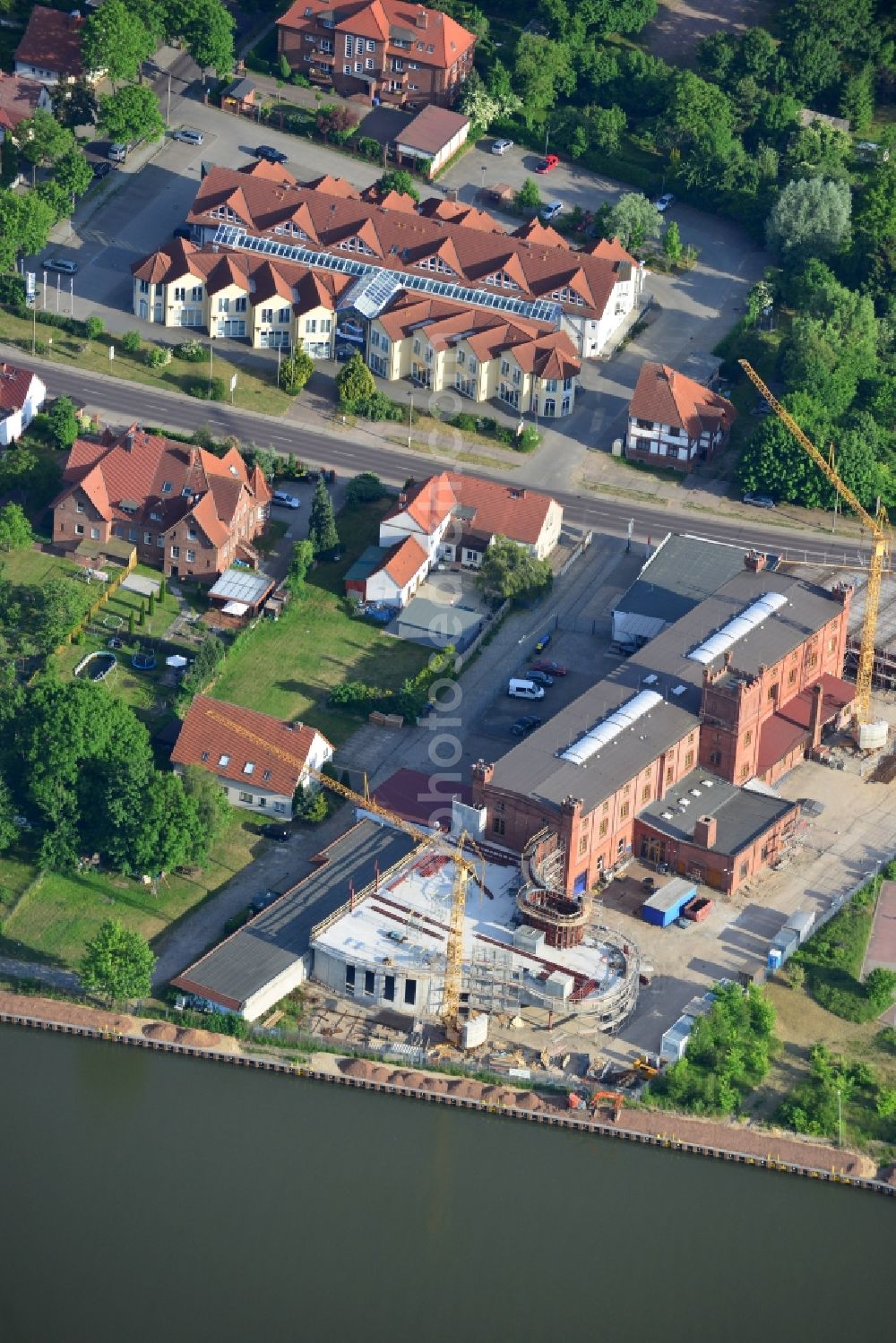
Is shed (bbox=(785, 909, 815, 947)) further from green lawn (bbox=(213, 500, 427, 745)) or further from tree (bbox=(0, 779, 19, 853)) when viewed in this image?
tree (bbox=(0, 779, 19, 853))

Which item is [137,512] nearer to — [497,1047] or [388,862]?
[388,862]

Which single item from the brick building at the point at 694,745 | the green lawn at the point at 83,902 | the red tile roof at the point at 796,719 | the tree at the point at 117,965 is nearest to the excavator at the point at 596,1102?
the brick building at the point at 694,745

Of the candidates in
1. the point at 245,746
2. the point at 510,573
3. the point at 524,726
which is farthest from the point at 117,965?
the point at 510,573

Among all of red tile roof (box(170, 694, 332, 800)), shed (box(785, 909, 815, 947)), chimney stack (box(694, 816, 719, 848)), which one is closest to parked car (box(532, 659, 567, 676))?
red tile roof (box(170, 694, 332, 800))

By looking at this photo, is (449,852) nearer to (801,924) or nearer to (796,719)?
(801,924)

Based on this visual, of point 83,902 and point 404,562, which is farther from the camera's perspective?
point 404,562

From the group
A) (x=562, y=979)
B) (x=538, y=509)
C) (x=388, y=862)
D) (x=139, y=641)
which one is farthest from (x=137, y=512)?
(x=562, y=979)

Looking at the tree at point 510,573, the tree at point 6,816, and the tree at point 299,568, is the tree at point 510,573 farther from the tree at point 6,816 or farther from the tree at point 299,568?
the tree at point 6,816
